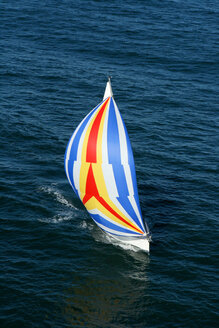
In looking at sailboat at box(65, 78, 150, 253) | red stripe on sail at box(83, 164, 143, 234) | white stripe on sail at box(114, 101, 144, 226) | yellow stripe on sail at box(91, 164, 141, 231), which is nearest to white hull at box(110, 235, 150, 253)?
sailboat at box(65, 78, 150, 253)

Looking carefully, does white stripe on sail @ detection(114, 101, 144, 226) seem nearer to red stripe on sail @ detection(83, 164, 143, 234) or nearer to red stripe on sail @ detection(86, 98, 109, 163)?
red stripe on sail @ detection(83, 164, 143, 234)

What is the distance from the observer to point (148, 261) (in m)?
44.8

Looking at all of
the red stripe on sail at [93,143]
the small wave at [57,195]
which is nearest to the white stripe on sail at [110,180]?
the red stripe on sail at [93,143]

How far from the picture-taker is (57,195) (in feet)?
180

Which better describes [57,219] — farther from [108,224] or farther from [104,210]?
[104,210]

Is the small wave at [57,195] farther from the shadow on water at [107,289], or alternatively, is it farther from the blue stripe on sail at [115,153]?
the blue stripe on sail at [115,153]

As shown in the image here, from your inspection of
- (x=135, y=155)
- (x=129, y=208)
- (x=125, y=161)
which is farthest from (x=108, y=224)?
(x=135, y=155)

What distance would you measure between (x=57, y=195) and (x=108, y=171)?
40.9 feet

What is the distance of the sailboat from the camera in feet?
144

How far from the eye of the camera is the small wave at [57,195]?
53591 mm

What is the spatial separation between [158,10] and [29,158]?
76.6 m

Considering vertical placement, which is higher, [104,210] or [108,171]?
[108,171]

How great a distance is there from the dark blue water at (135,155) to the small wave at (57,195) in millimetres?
136

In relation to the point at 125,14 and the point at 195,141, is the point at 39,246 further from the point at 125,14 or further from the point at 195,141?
the point at 125,14
